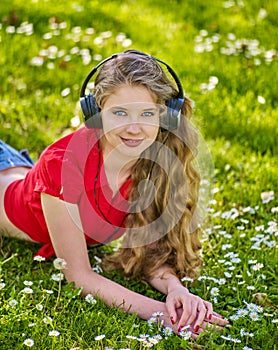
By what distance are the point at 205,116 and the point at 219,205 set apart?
95 centimetres

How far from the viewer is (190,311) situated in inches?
112

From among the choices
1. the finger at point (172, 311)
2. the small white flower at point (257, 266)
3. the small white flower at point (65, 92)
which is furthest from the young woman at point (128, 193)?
the small white flower at point (65, 92)

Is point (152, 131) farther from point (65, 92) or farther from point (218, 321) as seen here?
point (65, 92)

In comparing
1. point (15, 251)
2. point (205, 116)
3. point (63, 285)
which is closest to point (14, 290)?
point (63, 285)

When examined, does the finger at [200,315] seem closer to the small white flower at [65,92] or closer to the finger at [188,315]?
the finger at [188,315]

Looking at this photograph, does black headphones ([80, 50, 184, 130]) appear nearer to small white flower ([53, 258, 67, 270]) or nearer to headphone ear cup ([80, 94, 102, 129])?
headphone ear cup ([80, 94, 102, 129])

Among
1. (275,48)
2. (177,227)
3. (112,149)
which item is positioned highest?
(112,149)

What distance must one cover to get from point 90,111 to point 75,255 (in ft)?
1.99

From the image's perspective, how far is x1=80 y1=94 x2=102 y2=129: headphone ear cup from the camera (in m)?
2.99

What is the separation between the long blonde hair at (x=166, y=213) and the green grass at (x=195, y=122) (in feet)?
0.33

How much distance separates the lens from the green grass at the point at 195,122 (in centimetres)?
282

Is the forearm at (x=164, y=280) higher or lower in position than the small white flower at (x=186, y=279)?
lower

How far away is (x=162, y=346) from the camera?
8.86 ft

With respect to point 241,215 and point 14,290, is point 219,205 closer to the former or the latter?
point 241,215
